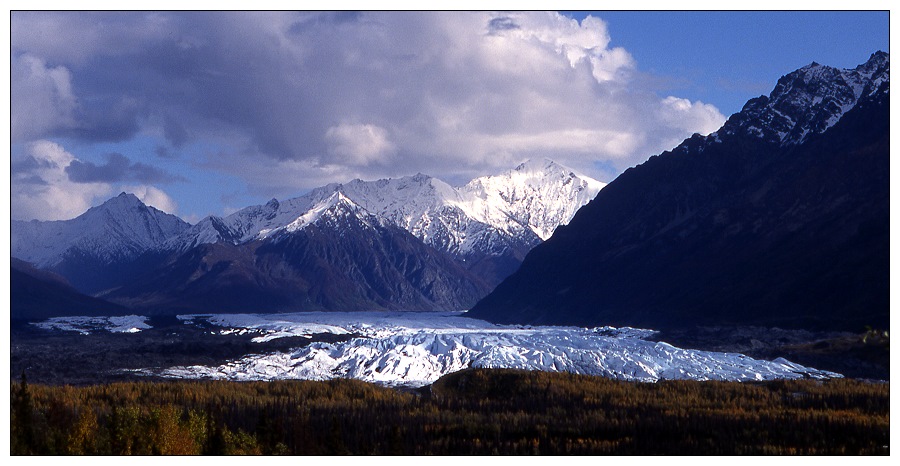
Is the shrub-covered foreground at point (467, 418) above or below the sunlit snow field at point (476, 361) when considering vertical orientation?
above

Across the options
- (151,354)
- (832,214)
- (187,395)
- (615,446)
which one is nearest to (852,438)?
(615,446)

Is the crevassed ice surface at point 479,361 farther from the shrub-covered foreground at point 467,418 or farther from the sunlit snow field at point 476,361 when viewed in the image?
the shrub-covered foreground at point 467,418

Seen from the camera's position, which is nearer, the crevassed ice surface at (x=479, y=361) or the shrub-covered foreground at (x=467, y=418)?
the shrub-covered foreground at (x=467, y=418)

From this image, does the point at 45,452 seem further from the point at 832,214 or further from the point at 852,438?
the point at 832,214

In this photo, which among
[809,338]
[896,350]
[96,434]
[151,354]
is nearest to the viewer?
[896,350]

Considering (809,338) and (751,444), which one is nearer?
(751,444)

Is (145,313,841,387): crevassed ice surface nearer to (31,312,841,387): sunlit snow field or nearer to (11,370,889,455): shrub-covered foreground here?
(31,312,841,387): sunlit snow field

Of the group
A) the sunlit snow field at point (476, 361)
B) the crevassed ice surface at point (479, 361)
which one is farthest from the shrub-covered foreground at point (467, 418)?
the crevassed ice surface at point (479, 361)

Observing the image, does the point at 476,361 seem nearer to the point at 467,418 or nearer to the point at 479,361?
the point at 479,361

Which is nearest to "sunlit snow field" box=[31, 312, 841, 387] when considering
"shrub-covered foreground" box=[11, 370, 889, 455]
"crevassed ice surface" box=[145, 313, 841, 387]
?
"crevassed ice surface" box=[145, 313, 841, 387]
